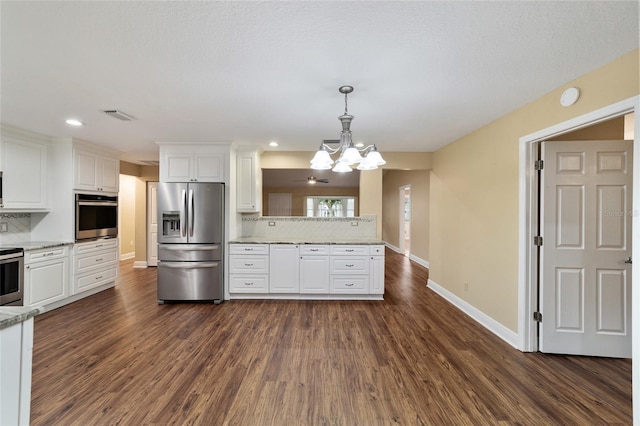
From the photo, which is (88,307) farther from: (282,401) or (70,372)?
(282,401)

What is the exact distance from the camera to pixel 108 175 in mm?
4621

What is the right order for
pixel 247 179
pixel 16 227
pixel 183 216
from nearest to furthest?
pixel 16 227 < pixel 183 216 < pixel 247 179

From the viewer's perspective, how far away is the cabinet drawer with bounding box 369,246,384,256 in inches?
164

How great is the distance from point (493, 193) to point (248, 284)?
348 cm

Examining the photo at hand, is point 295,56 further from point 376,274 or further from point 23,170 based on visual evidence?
point 23,170

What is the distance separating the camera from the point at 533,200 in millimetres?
2684

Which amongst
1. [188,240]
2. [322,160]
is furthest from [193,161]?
[322,160]

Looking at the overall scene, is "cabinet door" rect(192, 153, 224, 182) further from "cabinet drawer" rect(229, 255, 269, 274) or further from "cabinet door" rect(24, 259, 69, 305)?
"cabinet door" rect(24, 259, 69, 305)

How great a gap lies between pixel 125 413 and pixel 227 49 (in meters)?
2.46

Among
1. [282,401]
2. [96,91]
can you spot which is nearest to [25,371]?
[282,401]

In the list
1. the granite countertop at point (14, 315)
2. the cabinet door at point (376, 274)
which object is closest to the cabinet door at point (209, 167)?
the cabinet door at point (376, 274)

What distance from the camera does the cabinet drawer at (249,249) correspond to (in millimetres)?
4223

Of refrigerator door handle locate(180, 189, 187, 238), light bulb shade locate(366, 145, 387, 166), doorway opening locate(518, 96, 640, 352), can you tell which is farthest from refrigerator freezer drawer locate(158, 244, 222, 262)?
doorway opening locate(518, 96, 640, 352)

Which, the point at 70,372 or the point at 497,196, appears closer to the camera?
the point at 70,372
